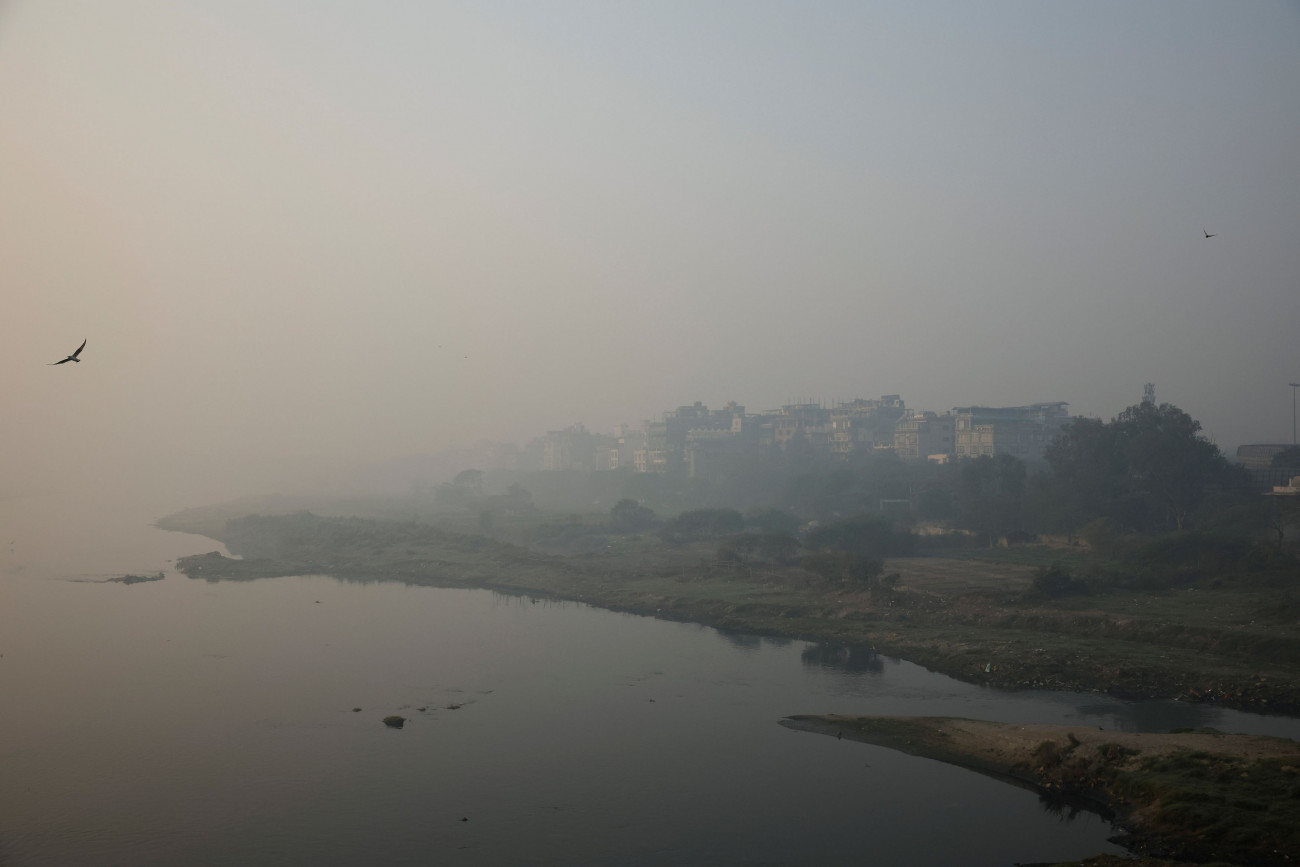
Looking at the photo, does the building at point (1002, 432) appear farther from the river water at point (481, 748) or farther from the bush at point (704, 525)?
the river water at point (481, 748)

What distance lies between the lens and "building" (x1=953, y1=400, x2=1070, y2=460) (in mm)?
73250

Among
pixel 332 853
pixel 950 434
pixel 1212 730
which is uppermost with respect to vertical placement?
pixel 950 434

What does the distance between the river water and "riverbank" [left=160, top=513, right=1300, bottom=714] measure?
1172mm

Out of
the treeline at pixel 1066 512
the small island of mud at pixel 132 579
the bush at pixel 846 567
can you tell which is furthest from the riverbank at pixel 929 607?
the treeline at pixel 1066 512

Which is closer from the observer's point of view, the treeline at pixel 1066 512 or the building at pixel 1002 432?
the treeline at pixel 1066 512

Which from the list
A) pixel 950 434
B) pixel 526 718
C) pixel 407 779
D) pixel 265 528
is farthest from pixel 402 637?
pixel 950 434

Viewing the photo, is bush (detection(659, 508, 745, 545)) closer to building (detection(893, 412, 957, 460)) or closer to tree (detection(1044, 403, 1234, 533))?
tree (detection(1044, 403, 1234, 533))

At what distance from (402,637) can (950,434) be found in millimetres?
65085

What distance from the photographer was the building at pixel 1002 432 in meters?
73.2

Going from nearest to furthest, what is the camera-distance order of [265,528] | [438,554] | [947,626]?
[947,626] < [438,554] < [265,528]

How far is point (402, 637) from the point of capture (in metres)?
23.8

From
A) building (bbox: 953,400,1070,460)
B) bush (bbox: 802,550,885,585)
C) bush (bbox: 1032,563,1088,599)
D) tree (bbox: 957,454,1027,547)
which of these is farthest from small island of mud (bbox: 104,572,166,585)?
building (bbox: 953,400,1070,460)

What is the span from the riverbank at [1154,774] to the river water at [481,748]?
54 cm

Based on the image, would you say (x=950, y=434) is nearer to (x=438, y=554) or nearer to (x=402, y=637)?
(x=438, y=554)
